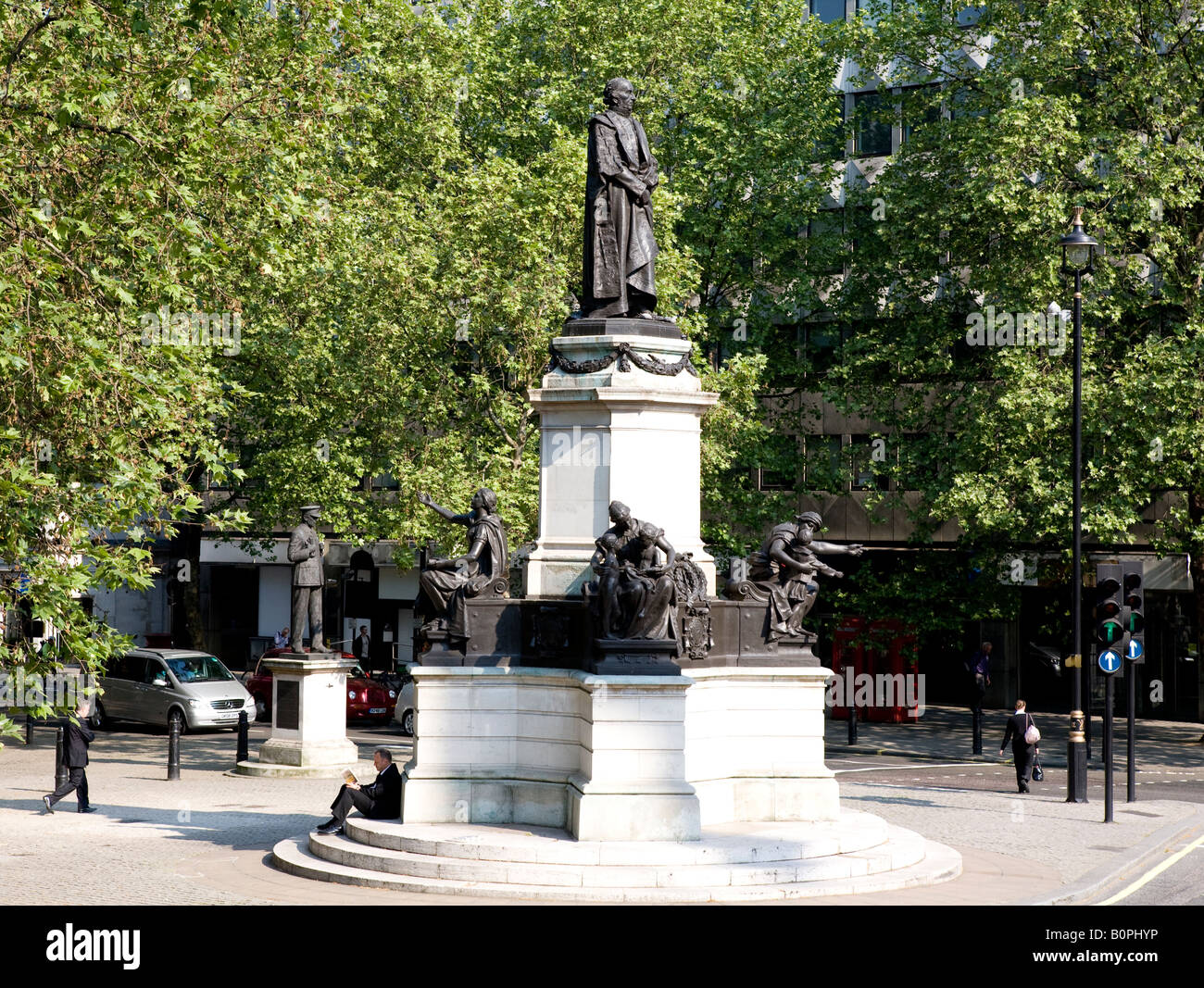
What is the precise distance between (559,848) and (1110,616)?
1040 centimetres

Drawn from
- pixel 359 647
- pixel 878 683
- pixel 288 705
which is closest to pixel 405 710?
pixel 288 705

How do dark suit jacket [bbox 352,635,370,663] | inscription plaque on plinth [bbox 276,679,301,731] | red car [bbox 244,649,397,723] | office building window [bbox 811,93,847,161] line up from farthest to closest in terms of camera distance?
dark suit jacket [bbox 352,635,370,663] < office building window [bbox 811,93,847,161] < red car [bbox 244,649,397,723] < inscription plaque on plinth [bbox 276,679,301,731]

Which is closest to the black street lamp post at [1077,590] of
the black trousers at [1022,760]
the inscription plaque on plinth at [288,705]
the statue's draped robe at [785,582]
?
the black trousers at [1022,760]

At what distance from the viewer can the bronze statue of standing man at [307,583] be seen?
2533 cm

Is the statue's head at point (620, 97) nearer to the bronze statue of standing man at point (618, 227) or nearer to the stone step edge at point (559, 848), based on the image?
the bronze statue of standing man at point (618, 227)

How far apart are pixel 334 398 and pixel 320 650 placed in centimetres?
670

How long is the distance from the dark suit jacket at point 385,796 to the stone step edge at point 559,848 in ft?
1.38

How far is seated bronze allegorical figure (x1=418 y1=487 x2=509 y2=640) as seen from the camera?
15.4 metres

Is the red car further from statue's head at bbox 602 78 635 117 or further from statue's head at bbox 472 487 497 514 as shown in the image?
statue's head at bbox 602 78 635 117

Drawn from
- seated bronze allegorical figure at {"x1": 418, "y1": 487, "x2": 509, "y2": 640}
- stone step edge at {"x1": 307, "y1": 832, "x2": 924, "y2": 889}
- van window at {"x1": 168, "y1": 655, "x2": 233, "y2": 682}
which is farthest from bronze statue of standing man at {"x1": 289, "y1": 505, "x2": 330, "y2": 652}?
stone step edge at {"x1": 307, "y1": 832, "x2": 924, "y2": 889}

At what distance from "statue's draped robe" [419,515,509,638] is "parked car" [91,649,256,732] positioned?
17456 millimetres

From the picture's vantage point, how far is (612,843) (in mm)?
13555

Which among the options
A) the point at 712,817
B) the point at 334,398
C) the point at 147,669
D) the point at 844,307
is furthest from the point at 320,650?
the point at 844,307

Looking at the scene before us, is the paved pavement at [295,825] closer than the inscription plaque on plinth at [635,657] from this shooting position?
Yes
